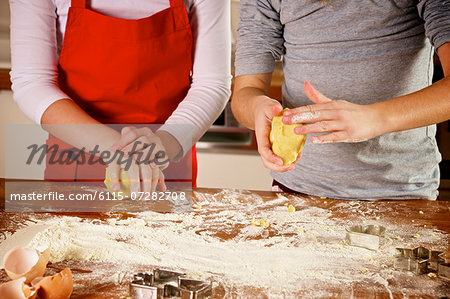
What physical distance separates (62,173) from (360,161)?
944mm

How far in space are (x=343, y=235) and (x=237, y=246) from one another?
0.25 metres

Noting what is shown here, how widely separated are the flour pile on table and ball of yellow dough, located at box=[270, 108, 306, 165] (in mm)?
148

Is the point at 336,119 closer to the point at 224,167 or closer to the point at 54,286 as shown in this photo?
the point at 54,286

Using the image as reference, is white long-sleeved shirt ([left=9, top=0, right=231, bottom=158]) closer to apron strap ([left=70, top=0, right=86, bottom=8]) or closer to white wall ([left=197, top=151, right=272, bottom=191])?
apron strap ([left=70, top=0, right=86, bottom=8])

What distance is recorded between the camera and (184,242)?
948 millimetres

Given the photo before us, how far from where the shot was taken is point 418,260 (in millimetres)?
807

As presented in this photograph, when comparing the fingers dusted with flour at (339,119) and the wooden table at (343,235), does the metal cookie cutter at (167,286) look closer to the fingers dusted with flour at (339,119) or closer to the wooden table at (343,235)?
the wooden table at (343,235)

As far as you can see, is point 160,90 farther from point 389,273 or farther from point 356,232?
point 389,273

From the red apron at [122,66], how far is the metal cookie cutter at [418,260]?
86 cm

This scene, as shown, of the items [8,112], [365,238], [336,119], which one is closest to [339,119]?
[336,119]

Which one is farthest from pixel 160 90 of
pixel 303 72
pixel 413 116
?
pixel 413 116

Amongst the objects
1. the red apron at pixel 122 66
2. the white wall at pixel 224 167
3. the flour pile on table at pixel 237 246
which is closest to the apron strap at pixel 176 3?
the red apron at pixel 122 66

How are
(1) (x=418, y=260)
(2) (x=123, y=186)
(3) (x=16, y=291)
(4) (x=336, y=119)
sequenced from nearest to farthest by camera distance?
1. (3) (x=16, y=291)
2. (1) (x=418, y=260)
3. (4) (x=336, y=119)
4. (2) (x=123, y=186)

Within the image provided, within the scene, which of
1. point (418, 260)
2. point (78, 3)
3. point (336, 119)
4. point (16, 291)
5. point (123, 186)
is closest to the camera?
point (16, 291)
